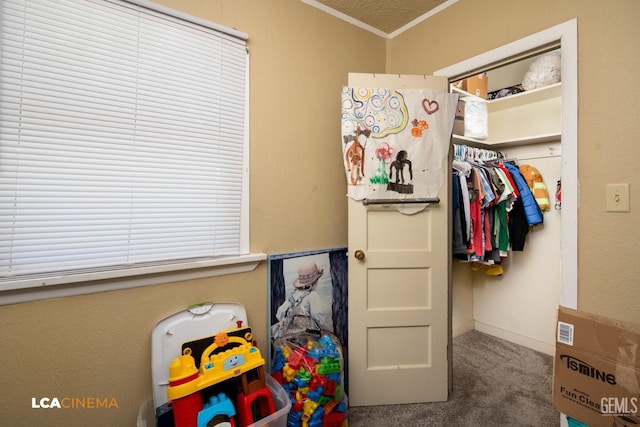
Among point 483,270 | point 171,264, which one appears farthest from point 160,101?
point 483,270

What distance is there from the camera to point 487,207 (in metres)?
2.15

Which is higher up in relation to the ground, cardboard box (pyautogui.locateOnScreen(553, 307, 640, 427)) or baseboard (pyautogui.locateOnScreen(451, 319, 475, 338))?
cardboard box (pyautogui.locateOnScreen(553, 307, 640, 427))

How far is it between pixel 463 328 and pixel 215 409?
2.41 metres

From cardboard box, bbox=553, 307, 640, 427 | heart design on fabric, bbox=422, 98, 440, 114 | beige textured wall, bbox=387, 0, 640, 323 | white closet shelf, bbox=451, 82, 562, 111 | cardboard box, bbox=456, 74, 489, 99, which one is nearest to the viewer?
cardboard box, bbox=553, 307, 640, 427

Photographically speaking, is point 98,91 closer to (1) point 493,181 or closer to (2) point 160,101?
(2) point 160,101

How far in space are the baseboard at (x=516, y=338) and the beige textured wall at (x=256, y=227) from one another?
6.22ft

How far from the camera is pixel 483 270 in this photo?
2660 mm

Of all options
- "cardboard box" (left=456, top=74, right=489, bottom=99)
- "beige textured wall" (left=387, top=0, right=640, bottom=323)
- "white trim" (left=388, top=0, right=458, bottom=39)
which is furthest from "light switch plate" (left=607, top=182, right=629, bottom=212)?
"cardboard box" (left=456, top=74, right=489, bottom=99)

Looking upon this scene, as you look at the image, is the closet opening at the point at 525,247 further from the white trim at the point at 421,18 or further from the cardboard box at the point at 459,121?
the white trim at the point at 421,18

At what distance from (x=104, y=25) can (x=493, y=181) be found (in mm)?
2537

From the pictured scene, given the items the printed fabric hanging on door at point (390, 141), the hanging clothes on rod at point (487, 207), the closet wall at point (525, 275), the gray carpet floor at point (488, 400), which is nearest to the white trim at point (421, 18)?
the printed fabric hanging on door at point (390, 141)

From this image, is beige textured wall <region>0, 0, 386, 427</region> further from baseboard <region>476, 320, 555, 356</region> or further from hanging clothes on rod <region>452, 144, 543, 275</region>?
baseboard <region>476, 320, 555, 356</region>

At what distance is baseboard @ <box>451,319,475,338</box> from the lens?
8.50ft

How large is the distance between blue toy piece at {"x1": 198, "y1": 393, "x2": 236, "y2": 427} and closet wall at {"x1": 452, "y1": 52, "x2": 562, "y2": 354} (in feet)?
7.22
